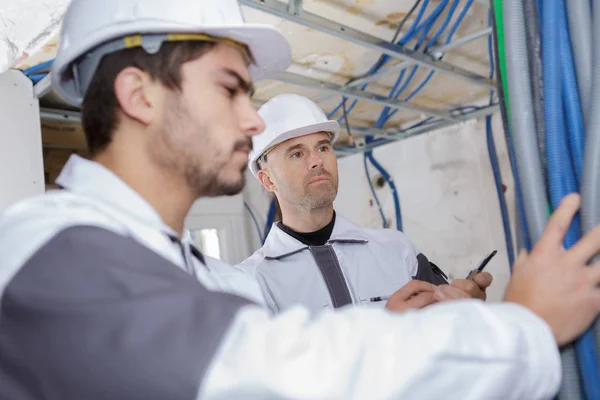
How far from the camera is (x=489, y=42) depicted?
2.47 meters

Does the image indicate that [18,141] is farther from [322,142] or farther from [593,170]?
[593,170]

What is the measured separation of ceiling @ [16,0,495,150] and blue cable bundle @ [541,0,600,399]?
1.13 m

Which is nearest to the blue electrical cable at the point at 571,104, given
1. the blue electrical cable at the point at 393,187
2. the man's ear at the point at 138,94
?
the man's ear at the point at 138,94

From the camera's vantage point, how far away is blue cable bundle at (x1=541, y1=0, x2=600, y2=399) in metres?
0.76

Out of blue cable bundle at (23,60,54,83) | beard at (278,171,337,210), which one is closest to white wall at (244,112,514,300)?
beard at (278,171,337,210)

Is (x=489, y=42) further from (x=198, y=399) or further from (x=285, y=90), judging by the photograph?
(x=198, y=399)

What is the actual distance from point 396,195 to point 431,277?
1871mm

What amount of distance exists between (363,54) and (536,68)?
5.74 ft

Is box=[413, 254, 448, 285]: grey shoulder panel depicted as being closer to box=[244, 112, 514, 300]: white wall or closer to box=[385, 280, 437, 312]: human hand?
box=[385, 280, 437, 312]: human hand

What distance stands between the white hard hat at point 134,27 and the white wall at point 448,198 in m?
2.63

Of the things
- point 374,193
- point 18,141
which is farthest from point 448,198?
point 18,141

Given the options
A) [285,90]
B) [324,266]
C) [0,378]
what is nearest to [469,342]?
[0,378]

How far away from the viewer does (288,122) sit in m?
2.10

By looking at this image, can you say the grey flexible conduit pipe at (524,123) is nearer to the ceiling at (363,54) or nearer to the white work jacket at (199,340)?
the white work jacket at (199,340)
